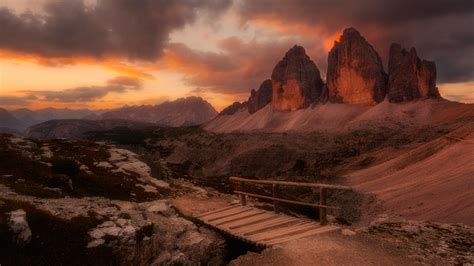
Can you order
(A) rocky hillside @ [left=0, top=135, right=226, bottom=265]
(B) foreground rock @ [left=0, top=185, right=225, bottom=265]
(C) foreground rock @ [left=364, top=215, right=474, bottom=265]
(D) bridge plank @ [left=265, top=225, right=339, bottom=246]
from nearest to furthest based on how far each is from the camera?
1. (B) foreground rock @ [left=0, top=185, right=225, bottom=265]
2. (A) rocky hillside @ [left=0, top=135, right=226, bottom=265]
3. (D) bridge plank @ [left=265, top=225, right=339, bottom=246]
4. (C) foreground rock @ [left=364, top=215, right=474, bottom=265]

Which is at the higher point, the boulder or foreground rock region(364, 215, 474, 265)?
→ the boulder

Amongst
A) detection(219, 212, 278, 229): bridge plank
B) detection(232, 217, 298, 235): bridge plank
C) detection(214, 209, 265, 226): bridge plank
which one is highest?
detection(232, 217, 298, 235): bridge plank

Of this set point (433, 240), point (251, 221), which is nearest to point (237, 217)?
point (251, 221)

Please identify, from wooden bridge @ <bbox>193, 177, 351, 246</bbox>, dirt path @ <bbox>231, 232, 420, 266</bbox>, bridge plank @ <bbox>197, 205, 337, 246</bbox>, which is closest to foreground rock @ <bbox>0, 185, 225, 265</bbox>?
bridge plank @ <bbox>197, 205, 337, 246</bbox>

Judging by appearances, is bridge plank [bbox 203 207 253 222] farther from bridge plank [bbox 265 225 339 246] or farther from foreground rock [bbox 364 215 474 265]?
foreground rock [bbox 364 215 474 265]

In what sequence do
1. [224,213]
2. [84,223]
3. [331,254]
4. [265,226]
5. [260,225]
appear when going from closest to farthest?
[331,254], [84,223], [265,226], [260,225], [224,213]

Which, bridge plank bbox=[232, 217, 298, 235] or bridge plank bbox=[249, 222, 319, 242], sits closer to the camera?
bridge plank bbox=[249, 222, 319, 242]

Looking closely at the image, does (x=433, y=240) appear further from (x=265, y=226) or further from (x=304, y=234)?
(x=265, y=226)

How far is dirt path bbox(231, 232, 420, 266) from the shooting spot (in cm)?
1309

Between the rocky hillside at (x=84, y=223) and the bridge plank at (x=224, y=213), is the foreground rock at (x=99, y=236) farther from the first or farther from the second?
the bridge plank at (x=224, y=213)

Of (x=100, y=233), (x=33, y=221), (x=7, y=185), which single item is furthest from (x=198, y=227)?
(x=7, y=185)

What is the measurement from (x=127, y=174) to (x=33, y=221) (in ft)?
55.0

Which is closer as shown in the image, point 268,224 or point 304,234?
point 304,234

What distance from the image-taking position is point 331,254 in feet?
44.3
